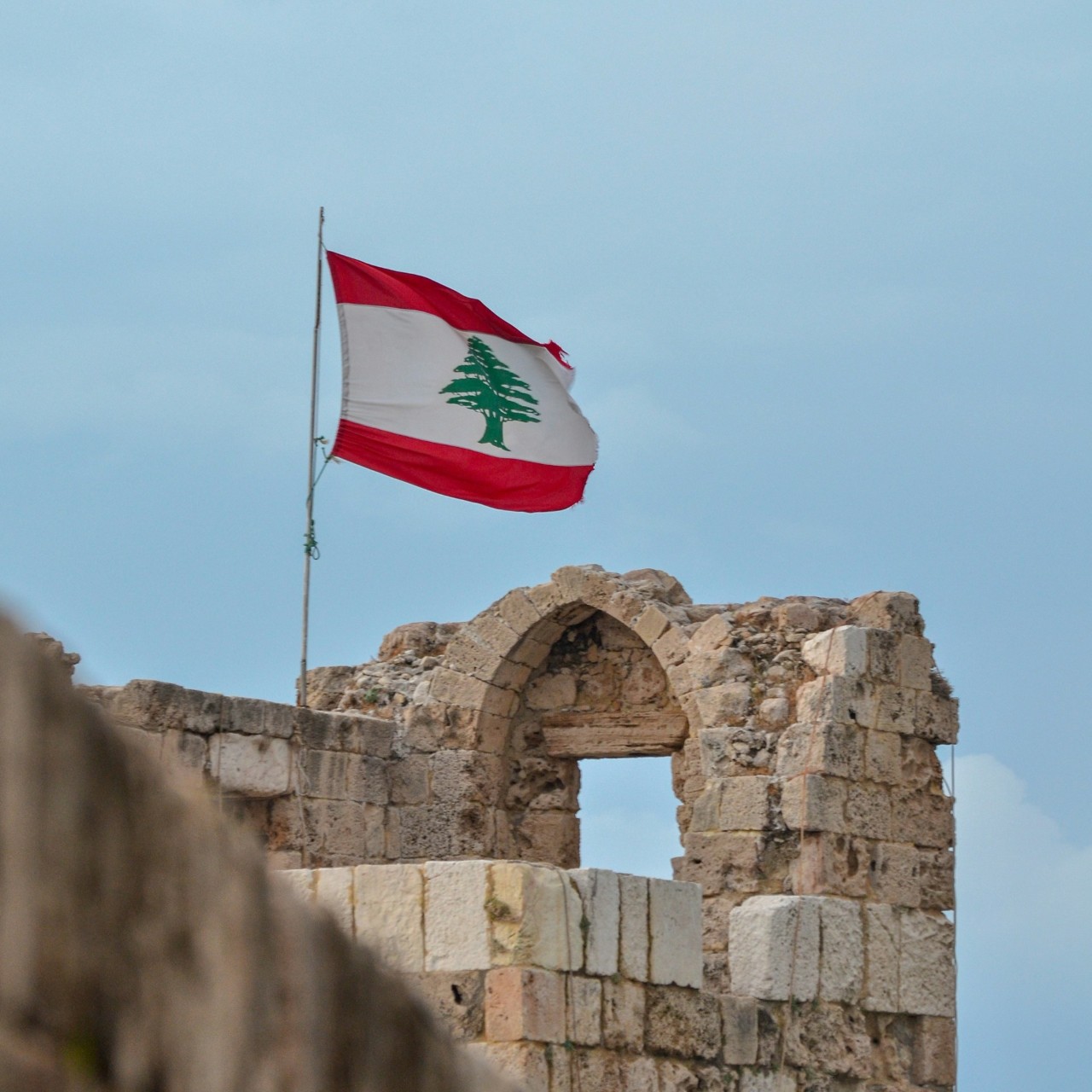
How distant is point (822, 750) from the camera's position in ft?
36.1

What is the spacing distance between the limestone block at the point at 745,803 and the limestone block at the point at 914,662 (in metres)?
1.16

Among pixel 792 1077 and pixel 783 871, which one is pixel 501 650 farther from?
pixel 792 1077

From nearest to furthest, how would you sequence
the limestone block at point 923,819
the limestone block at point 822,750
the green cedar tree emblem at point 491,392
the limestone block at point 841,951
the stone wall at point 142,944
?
the stone wall at point 142,944, the limestone block at point 841,951, the limestone block at point 822,750, the limestone block at point 923,819, the green cedar tree emblem at point 491,392

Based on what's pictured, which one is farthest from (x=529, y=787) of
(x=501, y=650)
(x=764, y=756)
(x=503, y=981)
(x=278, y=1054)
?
(x=278, y=1054)

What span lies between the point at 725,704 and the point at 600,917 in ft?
10.0

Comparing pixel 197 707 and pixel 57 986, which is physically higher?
pixel 197 707

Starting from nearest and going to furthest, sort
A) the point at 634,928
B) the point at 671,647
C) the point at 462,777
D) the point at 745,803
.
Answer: the point at 634,928 → the point at 745,803 → the point at 671,647 → the point at 462,777

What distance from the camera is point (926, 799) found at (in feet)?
38.4

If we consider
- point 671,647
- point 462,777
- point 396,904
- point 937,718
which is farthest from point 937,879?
point 396,904

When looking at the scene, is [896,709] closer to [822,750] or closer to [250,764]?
[822,750]

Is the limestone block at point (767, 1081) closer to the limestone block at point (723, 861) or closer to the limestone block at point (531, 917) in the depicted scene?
the limestone block at point (723, 861)

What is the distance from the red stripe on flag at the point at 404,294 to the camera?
41.7ft

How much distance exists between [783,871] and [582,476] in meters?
3.35

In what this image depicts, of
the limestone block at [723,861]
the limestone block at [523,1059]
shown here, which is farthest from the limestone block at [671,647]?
the limestone block at [523,1059]
